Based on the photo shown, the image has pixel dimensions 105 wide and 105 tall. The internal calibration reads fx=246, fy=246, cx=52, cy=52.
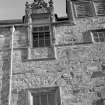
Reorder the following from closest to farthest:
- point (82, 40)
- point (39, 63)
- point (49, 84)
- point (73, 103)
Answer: point (73, 103) → point (49, 84) → point (39, 63) → point (82, 40)

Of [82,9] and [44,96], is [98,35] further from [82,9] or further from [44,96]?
[44,96]

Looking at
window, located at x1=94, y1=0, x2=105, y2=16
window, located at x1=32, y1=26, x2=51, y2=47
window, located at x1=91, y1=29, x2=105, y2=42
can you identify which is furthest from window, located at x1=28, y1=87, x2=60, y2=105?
window, located at x1=94, y1=0, x2=105, y2=16

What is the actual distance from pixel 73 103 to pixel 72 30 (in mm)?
4347

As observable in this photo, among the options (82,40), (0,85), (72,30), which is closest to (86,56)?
(82,40)

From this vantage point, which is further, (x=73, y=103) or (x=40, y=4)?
(x=40, y=4)

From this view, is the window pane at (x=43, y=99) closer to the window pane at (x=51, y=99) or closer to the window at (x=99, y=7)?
the window pane at (x=51, y=99)

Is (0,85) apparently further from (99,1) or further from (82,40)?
(99,1)

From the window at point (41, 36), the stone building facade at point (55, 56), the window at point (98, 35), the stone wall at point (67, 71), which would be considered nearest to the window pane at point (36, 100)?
the stone building facade at point (55, 56)

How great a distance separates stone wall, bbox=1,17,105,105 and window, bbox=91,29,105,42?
43 centimetres

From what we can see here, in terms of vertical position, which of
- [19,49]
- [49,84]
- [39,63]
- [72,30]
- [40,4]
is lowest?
[49,84]

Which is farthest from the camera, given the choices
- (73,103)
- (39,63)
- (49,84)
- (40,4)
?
(40,4)

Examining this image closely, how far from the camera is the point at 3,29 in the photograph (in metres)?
13.1

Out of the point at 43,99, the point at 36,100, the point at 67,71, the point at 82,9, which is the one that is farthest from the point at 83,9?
the point at 36,100

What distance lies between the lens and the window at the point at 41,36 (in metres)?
12.7
